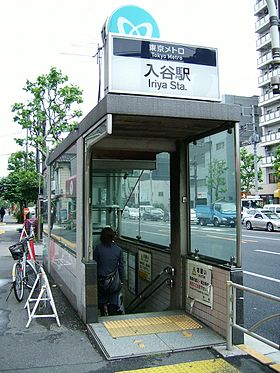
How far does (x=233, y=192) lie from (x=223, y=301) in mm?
1329

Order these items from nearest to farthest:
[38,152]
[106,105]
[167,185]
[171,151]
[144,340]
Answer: [106,105] → [144,340] → [171,151] → [167,185] → [38,152]

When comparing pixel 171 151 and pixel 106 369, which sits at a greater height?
pixel 171 151

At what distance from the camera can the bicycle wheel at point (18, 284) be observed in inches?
274

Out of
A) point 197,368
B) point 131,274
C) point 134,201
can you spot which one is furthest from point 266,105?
point 197,368

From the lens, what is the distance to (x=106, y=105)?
4.37m

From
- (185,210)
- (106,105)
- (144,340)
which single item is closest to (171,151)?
(185,210)

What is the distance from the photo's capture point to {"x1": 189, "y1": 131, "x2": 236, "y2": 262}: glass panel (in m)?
4.89

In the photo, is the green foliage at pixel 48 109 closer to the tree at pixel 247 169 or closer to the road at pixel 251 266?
the road at pixel 251 266

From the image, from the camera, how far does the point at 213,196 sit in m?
5.30

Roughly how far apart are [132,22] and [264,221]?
2361 centimetres

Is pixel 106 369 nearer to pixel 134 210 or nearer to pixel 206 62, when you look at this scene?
pixel 206 62

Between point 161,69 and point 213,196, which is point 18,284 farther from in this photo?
point 161,69

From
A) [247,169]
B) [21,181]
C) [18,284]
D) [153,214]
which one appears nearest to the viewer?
[18,284]

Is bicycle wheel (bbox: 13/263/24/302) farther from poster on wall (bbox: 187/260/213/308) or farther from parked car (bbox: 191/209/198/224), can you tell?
parked car (bbox: 191/209/198/224)
